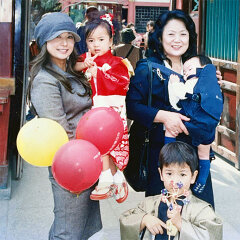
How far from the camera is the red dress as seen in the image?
2.72 meters

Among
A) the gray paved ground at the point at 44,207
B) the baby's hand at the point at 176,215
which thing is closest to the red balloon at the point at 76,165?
the baby's hand at the point at 176,215

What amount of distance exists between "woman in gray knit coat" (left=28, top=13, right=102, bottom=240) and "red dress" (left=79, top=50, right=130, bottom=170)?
0.09 metres

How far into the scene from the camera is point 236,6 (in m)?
5.43

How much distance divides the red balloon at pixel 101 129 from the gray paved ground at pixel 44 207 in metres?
1.53

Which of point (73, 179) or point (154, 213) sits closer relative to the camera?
point (73, 179)

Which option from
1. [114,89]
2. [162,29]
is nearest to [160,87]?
[114,89]

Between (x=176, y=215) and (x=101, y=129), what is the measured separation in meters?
0.57

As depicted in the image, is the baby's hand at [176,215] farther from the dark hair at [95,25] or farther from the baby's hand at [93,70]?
the dark hair at [95,25]

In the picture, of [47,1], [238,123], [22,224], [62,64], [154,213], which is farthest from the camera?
[47,1]

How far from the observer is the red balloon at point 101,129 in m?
2.32

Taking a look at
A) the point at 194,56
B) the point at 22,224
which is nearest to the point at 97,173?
the point at 194,56

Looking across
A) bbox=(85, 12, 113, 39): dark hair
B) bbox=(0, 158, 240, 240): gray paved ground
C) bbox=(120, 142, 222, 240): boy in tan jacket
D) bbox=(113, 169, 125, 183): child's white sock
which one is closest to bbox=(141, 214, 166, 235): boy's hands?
bbox=(120, 142, 222, 240): boy in tan jacket

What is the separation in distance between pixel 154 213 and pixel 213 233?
0.33 metres

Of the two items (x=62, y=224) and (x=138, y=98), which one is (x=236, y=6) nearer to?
(x=138, y=98)
